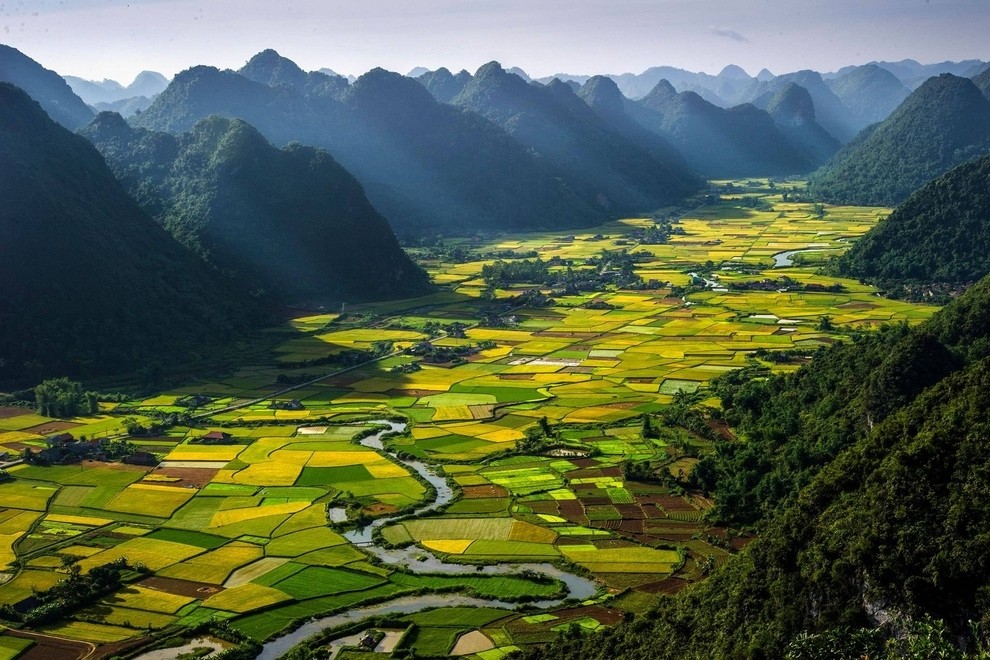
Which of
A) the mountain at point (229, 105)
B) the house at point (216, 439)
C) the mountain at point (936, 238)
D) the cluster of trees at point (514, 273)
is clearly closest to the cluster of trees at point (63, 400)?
the house at point (216, 439)

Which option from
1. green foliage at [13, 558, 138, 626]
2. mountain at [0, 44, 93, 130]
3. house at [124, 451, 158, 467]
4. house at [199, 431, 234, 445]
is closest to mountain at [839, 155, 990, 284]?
house at [199, 431, 234, 445]

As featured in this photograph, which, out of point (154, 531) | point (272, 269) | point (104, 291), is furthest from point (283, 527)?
point (272, 269)

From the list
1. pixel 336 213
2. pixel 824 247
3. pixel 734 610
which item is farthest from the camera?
pixel 824 247

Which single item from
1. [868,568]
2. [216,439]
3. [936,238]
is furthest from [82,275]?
[936,238]

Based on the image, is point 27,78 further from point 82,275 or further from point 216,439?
point 216,439

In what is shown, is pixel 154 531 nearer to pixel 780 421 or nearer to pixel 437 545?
pixel 437 545

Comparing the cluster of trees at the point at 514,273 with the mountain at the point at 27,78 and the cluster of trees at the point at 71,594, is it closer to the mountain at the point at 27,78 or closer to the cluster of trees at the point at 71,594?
the cluster of trees at the point at 71,594
